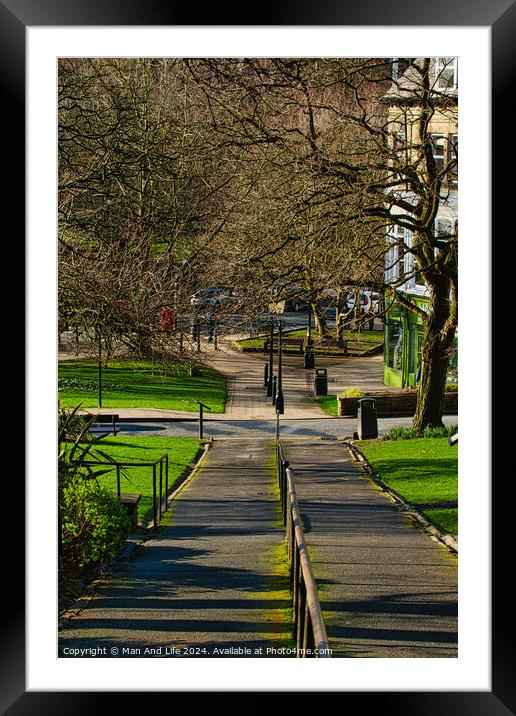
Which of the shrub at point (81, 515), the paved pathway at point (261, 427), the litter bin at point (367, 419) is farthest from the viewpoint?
the paved pathway at point (261, 427)

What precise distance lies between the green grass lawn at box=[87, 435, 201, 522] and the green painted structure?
6004 millimetres

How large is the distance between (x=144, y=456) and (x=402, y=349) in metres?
9.73

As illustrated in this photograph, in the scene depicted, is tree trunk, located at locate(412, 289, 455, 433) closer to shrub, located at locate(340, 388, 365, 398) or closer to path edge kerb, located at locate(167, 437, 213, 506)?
path edge kerb, located at locate(167, 437, 213, 506)

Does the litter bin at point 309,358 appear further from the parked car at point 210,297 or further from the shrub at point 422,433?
the parked car at point 210,297

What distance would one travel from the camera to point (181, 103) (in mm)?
13203

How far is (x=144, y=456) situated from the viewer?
1850cm

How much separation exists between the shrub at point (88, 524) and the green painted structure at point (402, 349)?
14.6 m

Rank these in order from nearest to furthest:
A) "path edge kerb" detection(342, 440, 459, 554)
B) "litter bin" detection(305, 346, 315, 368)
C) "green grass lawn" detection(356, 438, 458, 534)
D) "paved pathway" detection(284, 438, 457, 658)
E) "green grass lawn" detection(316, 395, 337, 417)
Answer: "paved pathway" detection(284, 438, 457, 658)
"path edge kerb" detection(342, 440, 459, 554)
"green grass lawn" detection(356, 438, 458, 534)
"litter bin" detection(305, 346, 315, 368)
"green grass lawn" detection(316, 395, 337, 417)

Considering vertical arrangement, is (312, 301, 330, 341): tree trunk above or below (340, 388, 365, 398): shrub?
above

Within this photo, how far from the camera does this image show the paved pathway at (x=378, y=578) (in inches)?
265

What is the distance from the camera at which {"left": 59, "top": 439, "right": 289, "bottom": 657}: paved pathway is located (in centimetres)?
674

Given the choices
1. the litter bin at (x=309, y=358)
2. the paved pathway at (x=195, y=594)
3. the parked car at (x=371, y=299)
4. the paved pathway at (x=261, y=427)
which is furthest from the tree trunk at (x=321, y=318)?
the litter bin at (x=309, y=358)

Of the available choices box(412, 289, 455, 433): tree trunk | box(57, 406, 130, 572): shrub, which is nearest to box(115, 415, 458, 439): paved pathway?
box(412, 289, 455, 433): tree trunk
